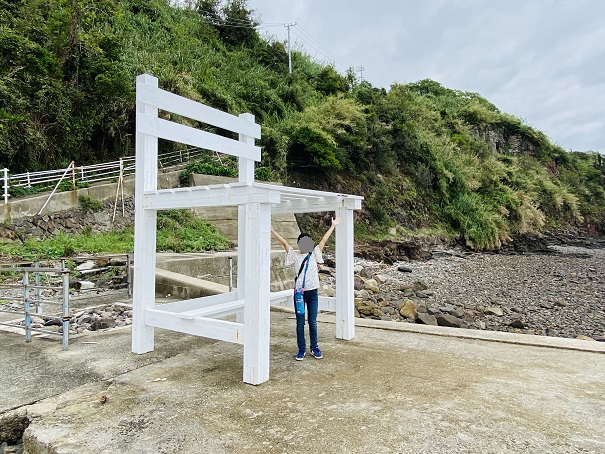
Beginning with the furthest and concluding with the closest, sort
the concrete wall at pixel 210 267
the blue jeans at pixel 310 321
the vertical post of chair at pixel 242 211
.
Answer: the concrete wall at pixel 210 267 → the vertical post of chair at pixel 242 211 → the blue jeans at pixel 310 321

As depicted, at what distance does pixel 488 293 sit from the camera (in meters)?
14.1

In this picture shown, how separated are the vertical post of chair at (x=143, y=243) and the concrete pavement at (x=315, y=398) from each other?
28 centimetres

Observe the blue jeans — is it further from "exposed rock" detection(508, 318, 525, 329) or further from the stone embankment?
"exposed rock" detection(508, 318, 525, 329)

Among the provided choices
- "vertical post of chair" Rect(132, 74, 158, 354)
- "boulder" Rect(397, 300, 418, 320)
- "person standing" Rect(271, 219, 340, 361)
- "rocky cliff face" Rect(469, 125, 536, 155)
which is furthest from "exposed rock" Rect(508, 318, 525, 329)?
"rocky cliff face" Rect(469, 125, 536, 155)

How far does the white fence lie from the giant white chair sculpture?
10.9 meters

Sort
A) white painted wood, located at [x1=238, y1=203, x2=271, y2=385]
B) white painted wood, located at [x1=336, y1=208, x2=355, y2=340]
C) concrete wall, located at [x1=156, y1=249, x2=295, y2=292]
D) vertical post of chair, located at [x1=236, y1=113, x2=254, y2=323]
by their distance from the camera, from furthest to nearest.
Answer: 1. concrete wall, located at [x1=156, y1=249, x2=295, y2=292]
2. white painted wood, located at [x1=336, y1=208, x2=355, y2=340]
3. vertical post of chair, located at [x1=236, y1=113, x2=254, y2=323]
4. white painted wood, located at [x1=238, y1=203, x2=271, y2=385]

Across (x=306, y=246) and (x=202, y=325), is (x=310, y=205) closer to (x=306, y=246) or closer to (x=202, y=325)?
(x=306, y=246)

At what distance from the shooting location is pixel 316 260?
4.70 metres

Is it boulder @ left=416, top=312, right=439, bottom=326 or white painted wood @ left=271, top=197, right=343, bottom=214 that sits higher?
white painted wood @ left=271, top=197, right=343, bottom=214

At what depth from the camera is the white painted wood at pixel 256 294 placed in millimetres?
3797

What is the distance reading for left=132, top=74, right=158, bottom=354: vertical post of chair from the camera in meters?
4.66

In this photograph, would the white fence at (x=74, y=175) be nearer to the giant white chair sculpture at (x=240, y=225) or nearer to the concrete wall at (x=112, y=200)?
the concrete wall at (x=112, y=200)

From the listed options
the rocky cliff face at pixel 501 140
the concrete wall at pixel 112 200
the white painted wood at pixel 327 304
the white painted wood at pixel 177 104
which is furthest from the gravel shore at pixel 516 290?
the rocky cliff face at pixel 501 140

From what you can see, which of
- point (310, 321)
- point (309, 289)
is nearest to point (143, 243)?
point (309, 289)
